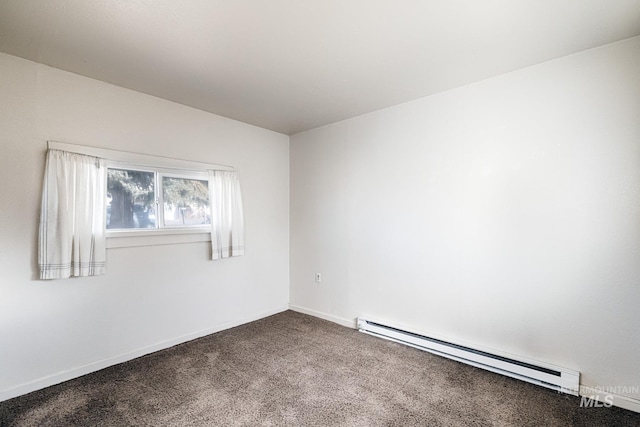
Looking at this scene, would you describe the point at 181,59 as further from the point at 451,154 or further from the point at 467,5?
the point at 451,154

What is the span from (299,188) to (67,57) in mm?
2593

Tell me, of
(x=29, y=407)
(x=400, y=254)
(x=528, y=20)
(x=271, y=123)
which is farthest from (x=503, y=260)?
(x=29, y=407)

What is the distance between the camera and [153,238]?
9.17 feet

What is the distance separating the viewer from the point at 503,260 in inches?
95.2

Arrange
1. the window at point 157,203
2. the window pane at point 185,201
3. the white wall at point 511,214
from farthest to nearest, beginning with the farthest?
the window pane at point 185,201 → the window at point 157,203 → the white wall at point 511,214

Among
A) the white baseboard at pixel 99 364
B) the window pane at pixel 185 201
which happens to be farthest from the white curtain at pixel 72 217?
the white baseboard at pixel 99 364

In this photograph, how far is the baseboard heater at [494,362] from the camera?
210 cm

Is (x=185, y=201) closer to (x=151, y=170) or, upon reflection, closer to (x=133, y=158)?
(x=151, y=170)

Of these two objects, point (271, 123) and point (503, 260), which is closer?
point (503, 260)

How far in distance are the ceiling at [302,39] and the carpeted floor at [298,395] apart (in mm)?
2475

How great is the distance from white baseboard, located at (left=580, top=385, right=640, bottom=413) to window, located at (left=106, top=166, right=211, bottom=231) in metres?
3.57

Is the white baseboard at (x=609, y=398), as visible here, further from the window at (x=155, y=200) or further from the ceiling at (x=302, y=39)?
the window at (x=155, y=200)

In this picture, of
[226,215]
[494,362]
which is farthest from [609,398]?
[226,215]

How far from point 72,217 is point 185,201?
0.98m
